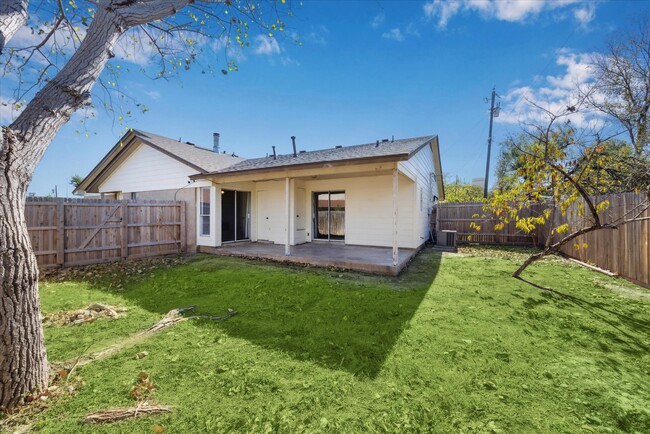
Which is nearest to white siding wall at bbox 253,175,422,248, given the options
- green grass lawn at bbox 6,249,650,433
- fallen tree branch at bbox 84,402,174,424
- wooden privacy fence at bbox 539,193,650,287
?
green grass lawn at bbox 6,249,650,433

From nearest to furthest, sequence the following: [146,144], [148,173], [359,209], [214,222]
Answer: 1. [214,222]
2. [359,209]
3. [146,144]
4. [148,173]

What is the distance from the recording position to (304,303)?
466cm

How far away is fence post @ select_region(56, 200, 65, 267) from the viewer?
7066 mm

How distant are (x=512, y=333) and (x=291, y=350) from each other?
299 centimetres

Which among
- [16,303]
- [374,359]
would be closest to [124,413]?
[16,303]

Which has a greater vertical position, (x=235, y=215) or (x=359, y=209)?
(x=359, y=209)

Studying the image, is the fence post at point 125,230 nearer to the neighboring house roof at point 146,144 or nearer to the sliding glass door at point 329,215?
the neighboring house roof at point 146,144

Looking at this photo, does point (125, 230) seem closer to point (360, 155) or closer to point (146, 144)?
point (146, 144)

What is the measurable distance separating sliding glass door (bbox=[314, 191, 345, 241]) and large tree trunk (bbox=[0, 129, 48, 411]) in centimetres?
893

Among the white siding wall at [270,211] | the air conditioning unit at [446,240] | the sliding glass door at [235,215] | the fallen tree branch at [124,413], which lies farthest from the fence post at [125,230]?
the air conditioning unit at [446,240]

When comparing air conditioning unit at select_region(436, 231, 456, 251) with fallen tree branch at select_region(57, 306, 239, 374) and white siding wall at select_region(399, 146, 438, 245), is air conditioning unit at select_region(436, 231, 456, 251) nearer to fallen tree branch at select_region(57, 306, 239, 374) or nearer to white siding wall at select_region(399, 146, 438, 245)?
white siding wall at select_region(399, 146, 438, 245)

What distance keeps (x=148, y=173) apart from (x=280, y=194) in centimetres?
614

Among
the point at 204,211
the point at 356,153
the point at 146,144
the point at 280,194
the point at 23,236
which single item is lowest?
the point at 23,236

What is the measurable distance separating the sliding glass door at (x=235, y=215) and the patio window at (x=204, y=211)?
2.05 ft
